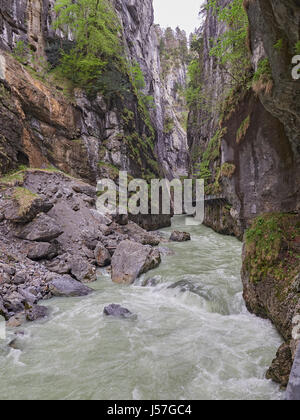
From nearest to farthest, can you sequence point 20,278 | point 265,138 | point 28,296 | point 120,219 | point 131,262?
point 28,296 < point 20,278 < point 131,262 < point 265,138 < point 120,219

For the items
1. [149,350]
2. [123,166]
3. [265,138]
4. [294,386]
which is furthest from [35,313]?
[123,166]

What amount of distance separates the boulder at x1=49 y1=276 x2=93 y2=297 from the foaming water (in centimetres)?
27

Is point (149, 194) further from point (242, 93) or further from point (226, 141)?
point (242, 93)

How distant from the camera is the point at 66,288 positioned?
7469 millimetres

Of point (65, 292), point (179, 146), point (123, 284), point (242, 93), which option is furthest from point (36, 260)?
point (179, 146)

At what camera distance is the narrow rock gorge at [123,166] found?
5.61 meters

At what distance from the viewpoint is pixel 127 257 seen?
974 cm

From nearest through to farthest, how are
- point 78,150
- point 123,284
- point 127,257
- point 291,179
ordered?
point 123,284 < point 127,257 < point 291,179 < point 78,150

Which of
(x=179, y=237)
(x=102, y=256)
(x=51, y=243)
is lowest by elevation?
(x=179, y=237)

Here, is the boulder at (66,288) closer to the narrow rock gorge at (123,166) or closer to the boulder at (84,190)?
the narrow rock gorge at (123,166)

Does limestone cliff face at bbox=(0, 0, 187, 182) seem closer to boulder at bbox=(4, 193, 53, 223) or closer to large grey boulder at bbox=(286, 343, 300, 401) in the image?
boulder at bbox=(4, 193, 53, 223)

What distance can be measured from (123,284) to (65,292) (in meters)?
2.16

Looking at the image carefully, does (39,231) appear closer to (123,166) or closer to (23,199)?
(23,199)

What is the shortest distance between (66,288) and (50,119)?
1346 centimetres
